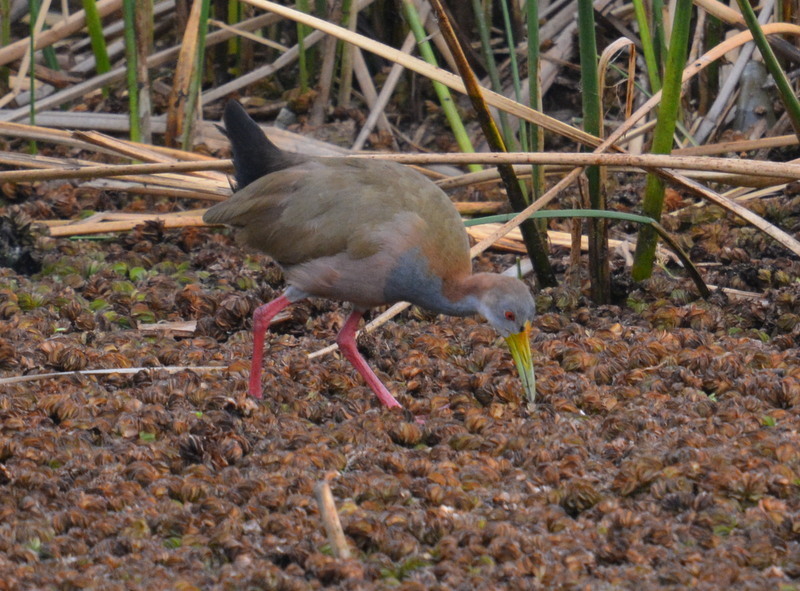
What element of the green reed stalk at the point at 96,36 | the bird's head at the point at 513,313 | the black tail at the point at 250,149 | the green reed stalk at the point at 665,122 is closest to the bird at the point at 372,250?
the bird's head at the point at 513,313

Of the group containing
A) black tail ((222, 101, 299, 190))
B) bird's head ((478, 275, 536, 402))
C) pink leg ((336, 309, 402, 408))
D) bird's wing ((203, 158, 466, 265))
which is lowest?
pink leg ((336, 309, 402, 408))

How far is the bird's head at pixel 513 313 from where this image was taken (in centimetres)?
391

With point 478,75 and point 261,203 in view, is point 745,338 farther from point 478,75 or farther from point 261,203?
point 478,75

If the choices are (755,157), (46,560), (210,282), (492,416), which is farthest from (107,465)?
(755,157)

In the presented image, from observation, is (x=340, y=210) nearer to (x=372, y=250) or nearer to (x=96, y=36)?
(x=372, y=250)

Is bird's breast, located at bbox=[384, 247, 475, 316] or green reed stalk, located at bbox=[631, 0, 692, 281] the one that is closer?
bird's breast, located at bbox=[384, 247, 475, 316]

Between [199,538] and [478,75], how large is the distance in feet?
17.3

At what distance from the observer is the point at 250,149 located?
450 cm

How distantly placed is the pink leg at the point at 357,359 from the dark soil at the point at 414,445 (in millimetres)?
54

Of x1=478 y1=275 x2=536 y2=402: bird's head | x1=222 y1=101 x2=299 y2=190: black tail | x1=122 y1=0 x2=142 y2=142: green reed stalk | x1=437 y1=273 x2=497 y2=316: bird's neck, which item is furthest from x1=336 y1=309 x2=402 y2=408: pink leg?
x1=122 y1=0 x2=142 y2=142: green reed stalk

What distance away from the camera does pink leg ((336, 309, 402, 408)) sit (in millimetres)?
3984

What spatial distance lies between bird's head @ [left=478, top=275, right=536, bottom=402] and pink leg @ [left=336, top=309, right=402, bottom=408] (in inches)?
18.8

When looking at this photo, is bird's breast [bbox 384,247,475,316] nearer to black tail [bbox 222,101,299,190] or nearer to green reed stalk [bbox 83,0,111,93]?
black tail [bbox 222,101,299,190]

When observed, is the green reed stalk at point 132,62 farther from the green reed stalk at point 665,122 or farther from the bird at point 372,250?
the green reed stalk at point 665,122
